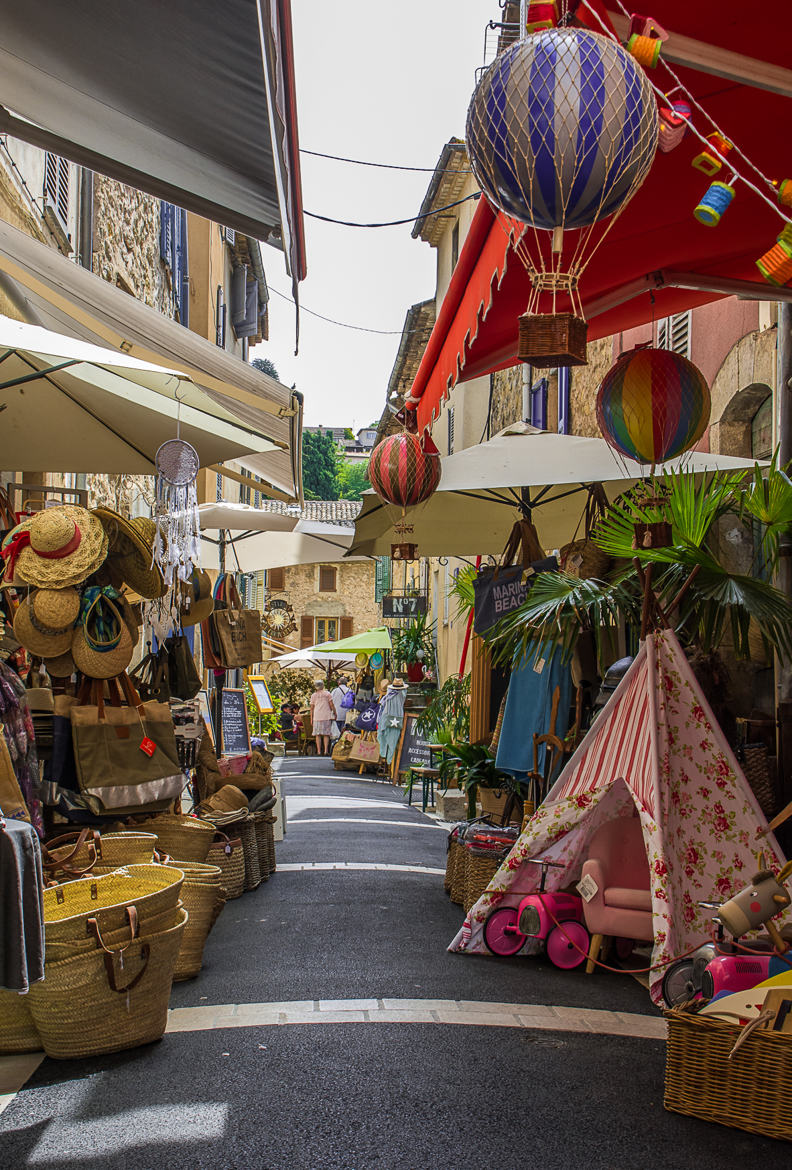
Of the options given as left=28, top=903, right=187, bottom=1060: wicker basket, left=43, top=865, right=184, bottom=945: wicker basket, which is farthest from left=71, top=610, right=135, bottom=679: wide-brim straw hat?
left=28, top=903, right=187, bottom=1060: wicker basket

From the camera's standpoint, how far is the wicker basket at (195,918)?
498cm

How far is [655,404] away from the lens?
520 centimetres

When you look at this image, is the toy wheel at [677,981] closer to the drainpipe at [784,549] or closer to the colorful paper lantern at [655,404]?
the drainpipe at [784,549]

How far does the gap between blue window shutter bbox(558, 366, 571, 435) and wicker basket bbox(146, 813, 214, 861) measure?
872 centimetres

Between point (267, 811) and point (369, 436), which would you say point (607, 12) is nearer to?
point (267, 811)

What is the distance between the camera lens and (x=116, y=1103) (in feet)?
11.5

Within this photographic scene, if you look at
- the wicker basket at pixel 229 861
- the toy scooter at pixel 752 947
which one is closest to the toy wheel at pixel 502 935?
the toy scooter at pixel 752 947

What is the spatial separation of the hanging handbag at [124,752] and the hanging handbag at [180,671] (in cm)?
169

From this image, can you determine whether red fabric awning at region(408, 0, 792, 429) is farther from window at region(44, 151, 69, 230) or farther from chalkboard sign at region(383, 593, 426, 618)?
chalkboard sign at region(383, 593, 426, 618)


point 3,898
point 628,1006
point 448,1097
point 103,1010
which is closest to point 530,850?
point 628,1006

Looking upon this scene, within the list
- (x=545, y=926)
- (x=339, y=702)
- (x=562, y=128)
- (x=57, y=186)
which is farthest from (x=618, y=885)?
(x=339, y=702)

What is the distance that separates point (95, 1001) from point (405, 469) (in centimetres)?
396

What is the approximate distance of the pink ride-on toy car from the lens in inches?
211

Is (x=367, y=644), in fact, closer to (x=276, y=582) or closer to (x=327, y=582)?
(x=327, y=582)
